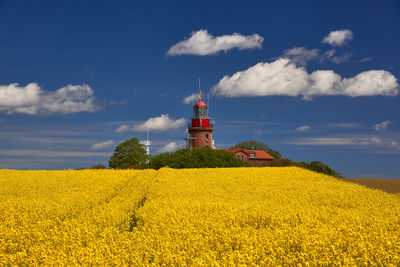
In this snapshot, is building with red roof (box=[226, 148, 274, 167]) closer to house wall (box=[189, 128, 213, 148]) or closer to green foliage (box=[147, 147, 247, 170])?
house wall (box=[189, 128, 213, 148])

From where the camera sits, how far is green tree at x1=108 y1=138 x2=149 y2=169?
189 ft

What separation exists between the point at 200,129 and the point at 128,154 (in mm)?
13480

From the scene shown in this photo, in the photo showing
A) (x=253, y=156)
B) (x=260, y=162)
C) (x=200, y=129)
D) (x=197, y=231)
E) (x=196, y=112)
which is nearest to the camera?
(x=197, y=231)

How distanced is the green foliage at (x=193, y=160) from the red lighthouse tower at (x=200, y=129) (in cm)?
1611

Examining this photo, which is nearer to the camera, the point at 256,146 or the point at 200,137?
the point at 200,137

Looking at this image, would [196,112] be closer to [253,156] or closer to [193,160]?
[253,156]

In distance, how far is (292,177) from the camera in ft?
91.9

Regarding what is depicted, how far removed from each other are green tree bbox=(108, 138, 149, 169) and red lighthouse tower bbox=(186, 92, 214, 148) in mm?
8916

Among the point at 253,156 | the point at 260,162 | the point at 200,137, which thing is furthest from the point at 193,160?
the point at 260,162

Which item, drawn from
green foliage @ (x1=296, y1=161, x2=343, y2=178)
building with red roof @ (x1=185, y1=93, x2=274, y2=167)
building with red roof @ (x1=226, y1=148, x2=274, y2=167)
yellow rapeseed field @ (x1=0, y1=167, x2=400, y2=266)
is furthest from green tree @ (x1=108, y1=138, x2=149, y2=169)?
yellow rapeseed field @ (x1=0, y1=167, x2=400, y2=266)

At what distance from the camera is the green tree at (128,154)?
57.6 metres

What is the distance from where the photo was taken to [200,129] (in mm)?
60469

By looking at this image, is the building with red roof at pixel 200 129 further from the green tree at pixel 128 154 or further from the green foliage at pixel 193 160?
the green foliage at pixel 193 160

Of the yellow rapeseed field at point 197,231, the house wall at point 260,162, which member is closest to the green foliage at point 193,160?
the yellow rapeseed field at point 197,231
